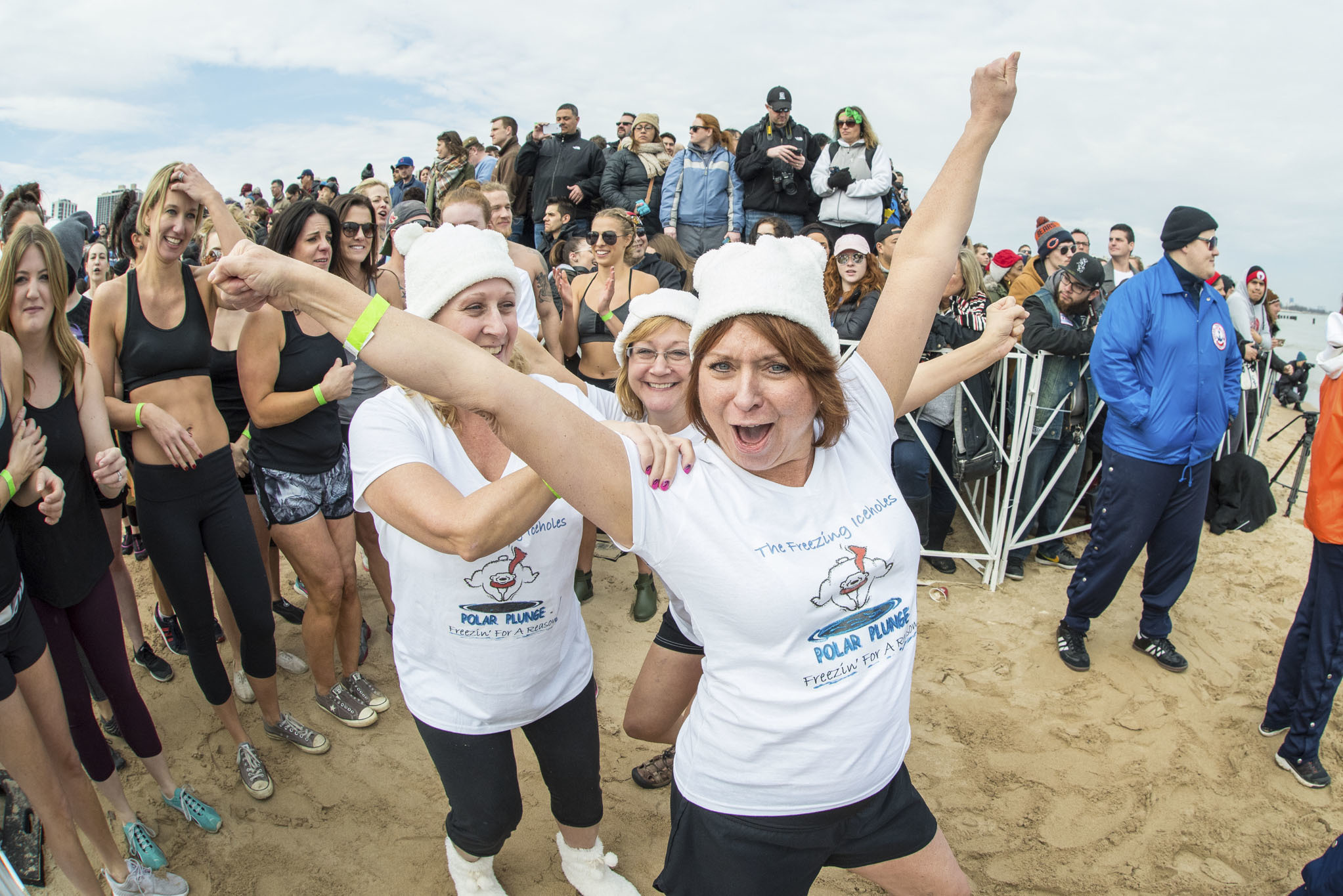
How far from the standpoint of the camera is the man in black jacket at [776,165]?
24.6 feet

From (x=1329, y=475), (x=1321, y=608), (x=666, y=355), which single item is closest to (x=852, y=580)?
(x=666, y=355)

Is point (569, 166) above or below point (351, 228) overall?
above

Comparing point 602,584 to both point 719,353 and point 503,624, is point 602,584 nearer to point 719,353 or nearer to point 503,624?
point 503,624

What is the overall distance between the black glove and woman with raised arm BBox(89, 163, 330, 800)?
17.8 feet

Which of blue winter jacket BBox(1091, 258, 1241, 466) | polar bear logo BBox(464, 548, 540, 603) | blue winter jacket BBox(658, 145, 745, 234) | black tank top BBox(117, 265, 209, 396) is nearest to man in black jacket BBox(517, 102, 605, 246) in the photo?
blue winter jacket BBox(658, 145, 745, 234)

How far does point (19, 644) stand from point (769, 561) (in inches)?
96.5

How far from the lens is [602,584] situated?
17.5 feet

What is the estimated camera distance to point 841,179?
7.11 meters

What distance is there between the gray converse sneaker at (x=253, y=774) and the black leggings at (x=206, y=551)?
27 centimetres

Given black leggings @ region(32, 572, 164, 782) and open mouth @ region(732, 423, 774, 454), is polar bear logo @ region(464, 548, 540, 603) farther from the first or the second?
black leggings @ region(32, 572, 164, 782)

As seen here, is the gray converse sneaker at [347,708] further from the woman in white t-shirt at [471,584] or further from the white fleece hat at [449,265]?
the white fleece hat at [449,265]

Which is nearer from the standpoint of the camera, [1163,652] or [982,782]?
[982,782]

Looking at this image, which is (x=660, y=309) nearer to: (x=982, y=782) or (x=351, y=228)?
(x=351, y=228)

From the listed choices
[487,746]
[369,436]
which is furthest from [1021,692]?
[369,436]
